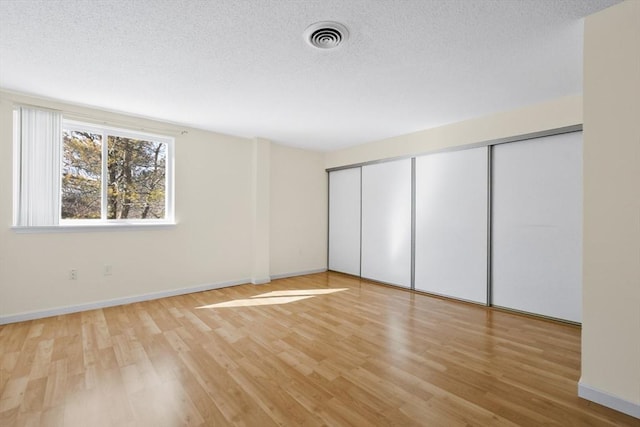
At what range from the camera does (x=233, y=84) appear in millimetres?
2793

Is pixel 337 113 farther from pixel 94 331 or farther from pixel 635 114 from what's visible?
pixel 94 331

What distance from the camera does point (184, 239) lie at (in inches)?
165

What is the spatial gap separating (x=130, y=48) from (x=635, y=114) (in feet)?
11.2

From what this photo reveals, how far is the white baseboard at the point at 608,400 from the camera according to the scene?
1.66 m

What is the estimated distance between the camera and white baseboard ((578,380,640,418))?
1.66m

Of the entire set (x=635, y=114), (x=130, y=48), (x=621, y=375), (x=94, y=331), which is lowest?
(x=94, y=331)

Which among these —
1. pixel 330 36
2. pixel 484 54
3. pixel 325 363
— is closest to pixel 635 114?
pixel 484 54

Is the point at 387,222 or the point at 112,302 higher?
the point at 387,222

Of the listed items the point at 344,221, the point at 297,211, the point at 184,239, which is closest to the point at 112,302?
the point at 184,239

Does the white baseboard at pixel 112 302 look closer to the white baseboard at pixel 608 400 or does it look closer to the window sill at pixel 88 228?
the window sill at pixel 88 228

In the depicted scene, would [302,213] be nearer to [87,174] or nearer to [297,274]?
[297,274]

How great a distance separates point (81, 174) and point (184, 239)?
1452mm

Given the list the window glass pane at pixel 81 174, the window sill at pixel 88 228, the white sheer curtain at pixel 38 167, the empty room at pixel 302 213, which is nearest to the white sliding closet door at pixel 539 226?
the empty room at pixel 302 213

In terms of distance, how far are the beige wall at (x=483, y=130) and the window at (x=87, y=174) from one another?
133 inches
